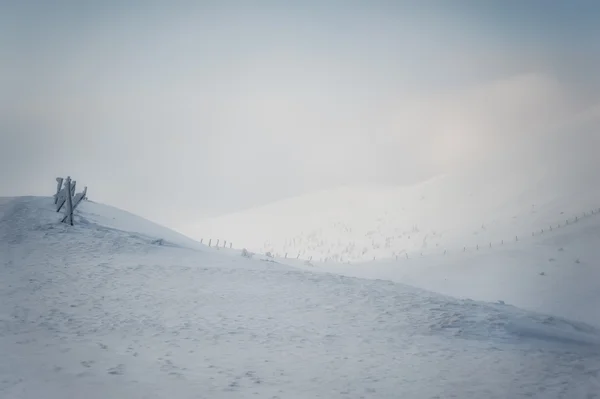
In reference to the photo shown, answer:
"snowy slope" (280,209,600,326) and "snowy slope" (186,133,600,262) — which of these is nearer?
"snowy slope" (280,209,600,326)

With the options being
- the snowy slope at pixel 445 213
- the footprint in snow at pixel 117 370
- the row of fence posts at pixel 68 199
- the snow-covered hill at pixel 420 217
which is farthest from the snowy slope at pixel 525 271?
the footprint in snow at pixel 117 370

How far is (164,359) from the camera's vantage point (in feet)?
33.8

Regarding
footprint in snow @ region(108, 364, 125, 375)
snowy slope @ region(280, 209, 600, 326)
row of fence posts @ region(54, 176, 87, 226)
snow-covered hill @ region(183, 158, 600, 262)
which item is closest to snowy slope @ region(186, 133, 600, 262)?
snow-covered hill @ region(183, 158, 600, 262)

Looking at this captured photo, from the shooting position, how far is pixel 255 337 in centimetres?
1212

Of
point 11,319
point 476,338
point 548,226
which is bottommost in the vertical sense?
point 11,319

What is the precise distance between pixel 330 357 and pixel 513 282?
58.9 ft

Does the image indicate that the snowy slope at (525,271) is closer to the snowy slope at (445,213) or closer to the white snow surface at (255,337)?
the snowy slope at (445,213)

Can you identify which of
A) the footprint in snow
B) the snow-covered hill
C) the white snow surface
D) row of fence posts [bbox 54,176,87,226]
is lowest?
the footprint in snow

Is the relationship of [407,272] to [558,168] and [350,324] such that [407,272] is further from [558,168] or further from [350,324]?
[558,168]

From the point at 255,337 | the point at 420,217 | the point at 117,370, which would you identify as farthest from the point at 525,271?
the point at 420,217

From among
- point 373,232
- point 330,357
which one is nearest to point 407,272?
point 330,357

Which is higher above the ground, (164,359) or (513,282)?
(513,282)

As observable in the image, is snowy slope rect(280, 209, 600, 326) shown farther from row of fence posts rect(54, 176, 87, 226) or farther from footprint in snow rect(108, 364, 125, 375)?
footprint in snow rect(108, 364, 125, 375)

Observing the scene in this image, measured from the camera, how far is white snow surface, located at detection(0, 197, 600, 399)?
9109 millimetres
